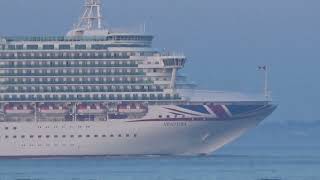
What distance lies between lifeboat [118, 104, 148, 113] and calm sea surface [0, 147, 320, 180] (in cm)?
300

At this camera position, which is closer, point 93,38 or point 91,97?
point 91,97

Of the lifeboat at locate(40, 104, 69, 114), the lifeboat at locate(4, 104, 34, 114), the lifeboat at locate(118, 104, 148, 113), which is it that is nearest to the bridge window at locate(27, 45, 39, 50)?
the lifeboat at locate(4, 104, 34, 114)

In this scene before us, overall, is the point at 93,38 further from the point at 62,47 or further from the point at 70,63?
the point at 70,63

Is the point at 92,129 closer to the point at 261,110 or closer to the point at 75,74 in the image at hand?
the point at 75,74

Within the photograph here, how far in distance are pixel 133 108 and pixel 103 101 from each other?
5.85 ft

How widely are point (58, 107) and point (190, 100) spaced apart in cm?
763

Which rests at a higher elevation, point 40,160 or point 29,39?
point 29,39

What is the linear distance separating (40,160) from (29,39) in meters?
7.13

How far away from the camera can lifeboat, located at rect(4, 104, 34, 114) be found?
342 ft

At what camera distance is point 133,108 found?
10425 cm

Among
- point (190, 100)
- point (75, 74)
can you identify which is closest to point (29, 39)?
point (75, 74)

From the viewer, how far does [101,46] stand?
105875 mm

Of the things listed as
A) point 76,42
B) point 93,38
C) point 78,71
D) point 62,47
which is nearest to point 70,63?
point 78,71

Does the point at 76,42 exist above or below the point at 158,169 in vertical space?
above
